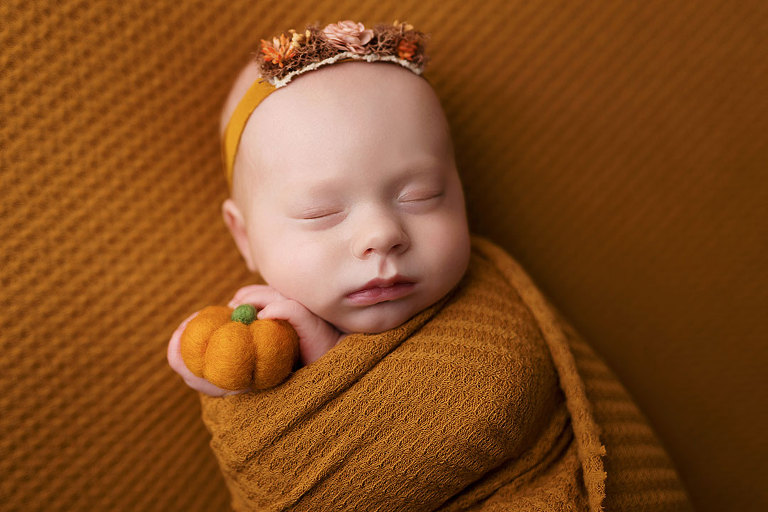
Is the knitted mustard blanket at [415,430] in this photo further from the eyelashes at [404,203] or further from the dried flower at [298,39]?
the dried flower at [298,39]

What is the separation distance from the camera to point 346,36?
80 cm

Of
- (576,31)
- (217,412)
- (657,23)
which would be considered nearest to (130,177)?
(217,412)

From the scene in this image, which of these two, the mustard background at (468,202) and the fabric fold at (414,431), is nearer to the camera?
the fabric fold at (414,431)

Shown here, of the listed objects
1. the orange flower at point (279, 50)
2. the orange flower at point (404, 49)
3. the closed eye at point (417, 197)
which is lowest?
the closed eye at point (417, 197)

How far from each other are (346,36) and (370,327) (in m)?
0.42

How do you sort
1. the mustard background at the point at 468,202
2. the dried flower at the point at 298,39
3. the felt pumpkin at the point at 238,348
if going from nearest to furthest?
the felt pumpkin at the point at 238,348 → the dried flower at the point at 298,39 → the mustard background at the point at 468,202

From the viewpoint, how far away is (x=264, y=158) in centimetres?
80

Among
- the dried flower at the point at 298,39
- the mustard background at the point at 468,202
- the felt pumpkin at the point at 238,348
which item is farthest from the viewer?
the mustard background at the point at 468,202

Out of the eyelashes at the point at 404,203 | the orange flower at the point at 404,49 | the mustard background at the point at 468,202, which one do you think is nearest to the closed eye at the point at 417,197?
the eyelashes at the point at 404,203

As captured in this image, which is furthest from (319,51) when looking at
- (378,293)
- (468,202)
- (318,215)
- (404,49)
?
(468,202)

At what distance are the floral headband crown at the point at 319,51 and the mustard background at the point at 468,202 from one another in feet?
0.78

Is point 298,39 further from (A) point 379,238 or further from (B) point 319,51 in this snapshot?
(A) point 379,238

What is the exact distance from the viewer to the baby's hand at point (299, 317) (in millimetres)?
797

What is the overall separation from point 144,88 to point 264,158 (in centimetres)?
33
